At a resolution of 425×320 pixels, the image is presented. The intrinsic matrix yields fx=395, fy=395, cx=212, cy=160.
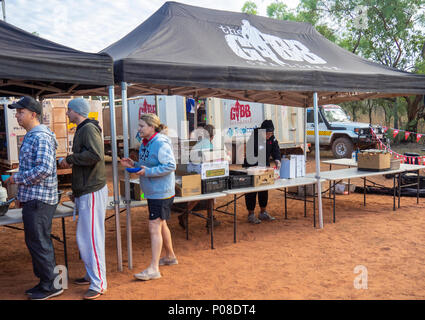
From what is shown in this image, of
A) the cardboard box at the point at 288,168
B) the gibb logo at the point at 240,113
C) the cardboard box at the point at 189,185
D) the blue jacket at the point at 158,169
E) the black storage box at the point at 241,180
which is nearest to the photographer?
the blue jacket at the point at 158,169

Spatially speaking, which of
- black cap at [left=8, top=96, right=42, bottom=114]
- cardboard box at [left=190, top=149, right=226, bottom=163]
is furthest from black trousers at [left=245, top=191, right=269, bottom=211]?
black cap at [left=8, top=96, right=42, bottom=114]

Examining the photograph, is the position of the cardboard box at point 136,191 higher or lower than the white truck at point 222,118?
lower

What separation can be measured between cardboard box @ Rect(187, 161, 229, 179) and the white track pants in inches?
65.2

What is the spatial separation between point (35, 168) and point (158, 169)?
3.65ft

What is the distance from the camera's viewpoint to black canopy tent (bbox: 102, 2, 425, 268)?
4469 millimetres

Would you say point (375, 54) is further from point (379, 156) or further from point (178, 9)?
point (178, 9)

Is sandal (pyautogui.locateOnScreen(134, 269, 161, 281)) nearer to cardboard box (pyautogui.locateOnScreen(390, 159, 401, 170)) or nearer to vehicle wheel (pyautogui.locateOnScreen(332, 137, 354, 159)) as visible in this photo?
cardboard box (pyautogui.locateOnScreen(390, 159, 401, 170))

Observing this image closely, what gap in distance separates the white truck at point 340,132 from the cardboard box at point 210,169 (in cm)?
1032

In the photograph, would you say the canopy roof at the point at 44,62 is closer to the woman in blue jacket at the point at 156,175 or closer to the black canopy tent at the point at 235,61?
the black canopy tent at the point at 235,61

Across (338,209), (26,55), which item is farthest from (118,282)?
(338,209)

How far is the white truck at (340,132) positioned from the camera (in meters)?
14.7

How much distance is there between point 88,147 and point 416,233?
4.84m

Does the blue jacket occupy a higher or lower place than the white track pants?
higher

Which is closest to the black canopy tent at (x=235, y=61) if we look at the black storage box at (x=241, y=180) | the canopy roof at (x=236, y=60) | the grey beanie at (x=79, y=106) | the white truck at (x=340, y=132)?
the canopy roof at (x=236, y=60)
